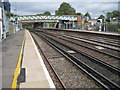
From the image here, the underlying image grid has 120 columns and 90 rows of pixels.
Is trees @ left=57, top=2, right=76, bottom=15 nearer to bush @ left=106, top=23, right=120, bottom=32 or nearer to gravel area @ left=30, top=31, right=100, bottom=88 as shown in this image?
bush @ left=106, top=23, right=120, bottom=32

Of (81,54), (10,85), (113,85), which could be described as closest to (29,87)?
(10,85)

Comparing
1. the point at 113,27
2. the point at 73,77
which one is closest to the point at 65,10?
the point at 113,27

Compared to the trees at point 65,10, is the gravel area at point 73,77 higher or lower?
lower

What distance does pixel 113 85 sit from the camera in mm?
6211

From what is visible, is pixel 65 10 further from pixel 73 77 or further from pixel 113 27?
pixel 73 77

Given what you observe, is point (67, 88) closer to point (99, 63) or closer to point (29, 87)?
point (29, 87)

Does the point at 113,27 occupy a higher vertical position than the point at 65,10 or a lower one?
lower

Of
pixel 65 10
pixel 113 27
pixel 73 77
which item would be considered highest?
pixel 65 10

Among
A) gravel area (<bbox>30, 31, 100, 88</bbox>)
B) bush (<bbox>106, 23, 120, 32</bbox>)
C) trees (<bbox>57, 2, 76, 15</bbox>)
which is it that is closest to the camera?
gravel area (<bbox>30, 31, 100, 88</bbox>)

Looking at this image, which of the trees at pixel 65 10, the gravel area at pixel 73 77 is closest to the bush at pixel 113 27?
the gravel area at pixel 73 77

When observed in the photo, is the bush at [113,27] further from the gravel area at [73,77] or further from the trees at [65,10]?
the trees at [65,10]

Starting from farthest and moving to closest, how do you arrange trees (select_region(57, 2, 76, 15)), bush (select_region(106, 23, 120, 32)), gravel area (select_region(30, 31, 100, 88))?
trees (select_region(57, 2, 76, 15))
bush (select_region(106, 23, 120, 32))
gravel area (select_region(30, 31, 100, 88))

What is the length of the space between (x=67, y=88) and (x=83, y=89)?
0.61 m

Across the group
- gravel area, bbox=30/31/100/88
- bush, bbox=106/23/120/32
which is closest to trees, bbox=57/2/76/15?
bush, bbox=106/23/120/32
